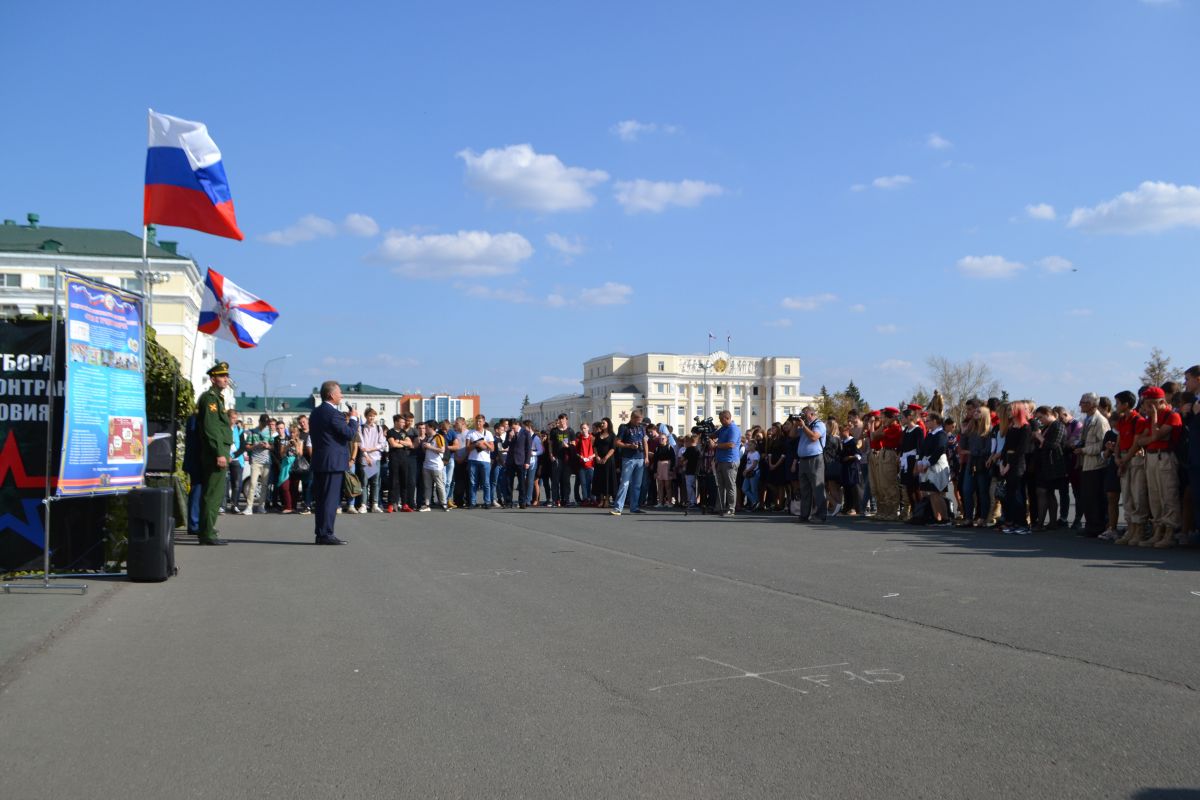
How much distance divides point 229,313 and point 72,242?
7849cm

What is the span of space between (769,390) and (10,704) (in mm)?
159806

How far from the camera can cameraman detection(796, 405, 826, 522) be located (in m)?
16.8

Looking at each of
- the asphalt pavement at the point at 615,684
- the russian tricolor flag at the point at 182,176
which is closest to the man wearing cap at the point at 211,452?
the russian tricolor flag at the point at 182,176

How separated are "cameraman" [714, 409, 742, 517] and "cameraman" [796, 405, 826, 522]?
2.16m

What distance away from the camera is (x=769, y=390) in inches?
6383

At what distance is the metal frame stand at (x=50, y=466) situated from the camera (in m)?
9.02

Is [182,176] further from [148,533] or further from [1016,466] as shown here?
[1016,466]

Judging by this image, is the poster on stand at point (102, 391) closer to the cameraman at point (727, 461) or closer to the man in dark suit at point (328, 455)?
the man in dark suit at point (328, 455)

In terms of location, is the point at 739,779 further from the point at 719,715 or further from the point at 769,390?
the point at 769,390

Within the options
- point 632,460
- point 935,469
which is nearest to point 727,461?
point 632,460

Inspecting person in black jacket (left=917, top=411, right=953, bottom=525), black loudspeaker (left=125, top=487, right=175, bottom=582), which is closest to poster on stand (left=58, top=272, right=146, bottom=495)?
black loudspeaker (left=125, top=487, right=175, bottom=582)

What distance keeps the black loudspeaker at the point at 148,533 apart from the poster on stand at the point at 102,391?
0.38 meters

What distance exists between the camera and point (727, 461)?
19484mm

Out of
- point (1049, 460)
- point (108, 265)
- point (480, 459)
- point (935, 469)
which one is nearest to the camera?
point (1049, 460)
